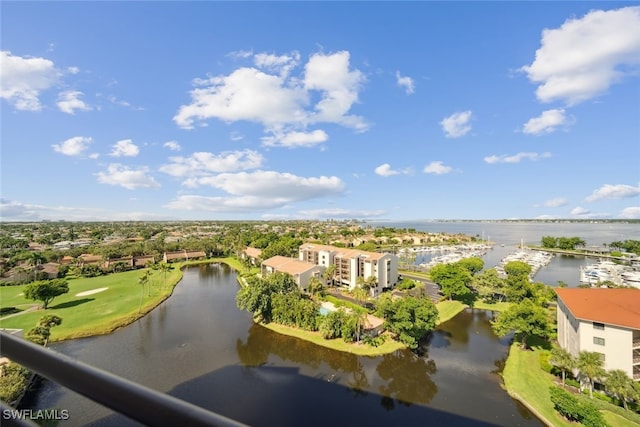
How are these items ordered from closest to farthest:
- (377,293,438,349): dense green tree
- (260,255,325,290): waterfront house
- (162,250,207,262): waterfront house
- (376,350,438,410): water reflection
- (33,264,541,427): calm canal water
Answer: (33,264,541,427): calm canal water → (376,350,438,410): water reflection → (377,293,438,349): dense green tree → (260,255,325,290): waterfront house → (162,250,207,262): waterfront house

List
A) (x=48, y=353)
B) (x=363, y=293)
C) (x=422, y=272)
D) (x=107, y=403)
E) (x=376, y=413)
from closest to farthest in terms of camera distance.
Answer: (x=107, y=403)
(x=48, y=353)
(x=376, y=413)
(x=363, y=293)
(x=422, y=272)

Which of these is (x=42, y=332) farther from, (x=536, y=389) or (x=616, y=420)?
(x=616, y=420)

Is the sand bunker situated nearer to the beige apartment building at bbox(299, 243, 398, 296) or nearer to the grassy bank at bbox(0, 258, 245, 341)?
the grassy bank at bbox(0, 258, 245, 341)

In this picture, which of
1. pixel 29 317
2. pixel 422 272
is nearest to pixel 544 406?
pixel 422 272

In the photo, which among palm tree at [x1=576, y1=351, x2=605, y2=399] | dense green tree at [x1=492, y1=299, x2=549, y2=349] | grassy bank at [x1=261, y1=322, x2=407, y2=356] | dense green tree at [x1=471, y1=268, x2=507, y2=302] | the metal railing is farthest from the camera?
dense green tree at [x1=471, y1=268, x2=507, y2=302]

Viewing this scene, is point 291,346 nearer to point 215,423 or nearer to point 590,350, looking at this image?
point 590,350

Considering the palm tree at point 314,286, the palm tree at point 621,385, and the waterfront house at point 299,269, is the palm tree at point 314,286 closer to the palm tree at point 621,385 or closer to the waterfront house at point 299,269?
the waterfront house at point 299,269

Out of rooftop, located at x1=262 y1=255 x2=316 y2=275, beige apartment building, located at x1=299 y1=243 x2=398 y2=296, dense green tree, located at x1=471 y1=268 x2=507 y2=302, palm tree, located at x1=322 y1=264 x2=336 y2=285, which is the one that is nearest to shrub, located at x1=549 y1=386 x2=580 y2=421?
dense green tree, located at x1=471 y1=268 x2=507 y2=302
